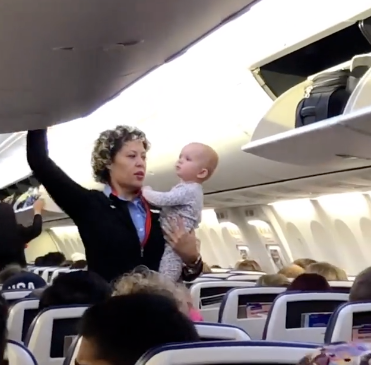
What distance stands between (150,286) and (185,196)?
37.0 inches

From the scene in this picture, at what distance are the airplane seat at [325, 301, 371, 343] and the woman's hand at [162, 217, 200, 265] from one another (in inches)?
24.0

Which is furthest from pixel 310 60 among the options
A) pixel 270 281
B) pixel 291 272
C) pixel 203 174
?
pixel 203 174

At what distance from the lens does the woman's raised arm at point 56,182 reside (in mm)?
3076

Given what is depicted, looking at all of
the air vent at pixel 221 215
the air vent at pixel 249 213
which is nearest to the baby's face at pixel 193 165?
the air vent at pixel 249 213

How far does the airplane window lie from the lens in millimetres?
6141

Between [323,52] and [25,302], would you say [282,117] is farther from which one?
[25,302]

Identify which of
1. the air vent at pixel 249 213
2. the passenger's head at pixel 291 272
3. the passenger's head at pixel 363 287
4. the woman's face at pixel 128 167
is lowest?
the passenger's head at pixel 291 272

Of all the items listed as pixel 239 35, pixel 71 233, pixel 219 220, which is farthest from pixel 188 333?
pixel 71 233

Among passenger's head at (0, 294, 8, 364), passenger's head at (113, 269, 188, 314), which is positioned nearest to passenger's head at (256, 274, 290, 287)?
passenger's head at (113, 269, 188, 314)

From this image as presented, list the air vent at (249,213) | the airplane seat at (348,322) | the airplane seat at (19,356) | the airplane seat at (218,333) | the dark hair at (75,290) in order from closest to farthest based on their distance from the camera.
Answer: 1. the airplane seat at (19,356)
2. the airplane seat at (218,333)
3. the airplane seat at (348,322)
4. the dark hair at (75,290)
5. the air vent at (249,213)

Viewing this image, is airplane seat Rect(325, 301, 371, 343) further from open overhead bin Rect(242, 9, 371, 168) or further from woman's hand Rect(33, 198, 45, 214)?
woman's hand Rect(33, 198, 45, 214)

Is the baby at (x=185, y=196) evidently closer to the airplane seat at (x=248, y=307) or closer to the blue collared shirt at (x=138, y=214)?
the blue collared shirt at (x=138, y=214)

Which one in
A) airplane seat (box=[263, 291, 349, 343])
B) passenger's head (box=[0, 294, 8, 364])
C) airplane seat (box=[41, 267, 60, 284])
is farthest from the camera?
airplane seat (box=[41, 267, 60, 284])

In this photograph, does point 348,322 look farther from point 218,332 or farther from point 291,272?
point 291,272
